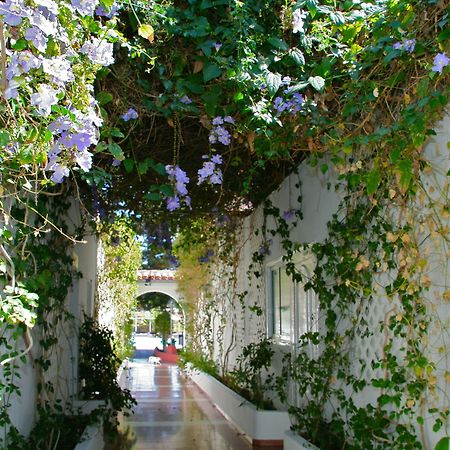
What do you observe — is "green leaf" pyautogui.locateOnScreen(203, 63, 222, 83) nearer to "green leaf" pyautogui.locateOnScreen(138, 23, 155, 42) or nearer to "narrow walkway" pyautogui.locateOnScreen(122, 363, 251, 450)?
"green leaf" pyautogui.locateOnScreen(138, 23, 155, 42)

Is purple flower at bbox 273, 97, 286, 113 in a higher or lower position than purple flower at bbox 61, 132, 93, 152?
higher

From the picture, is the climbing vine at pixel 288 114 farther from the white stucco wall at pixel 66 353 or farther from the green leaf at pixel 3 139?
the white stucco wall at pixel 66 353

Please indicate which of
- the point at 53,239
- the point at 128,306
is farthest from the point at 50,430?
the point at 128,306

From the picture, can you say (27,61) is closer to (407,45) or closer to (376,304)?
(407,45)

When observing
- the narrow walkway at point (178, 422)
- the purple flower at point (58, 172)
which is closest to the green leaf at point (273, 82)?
the purple flower at point (58, 172)

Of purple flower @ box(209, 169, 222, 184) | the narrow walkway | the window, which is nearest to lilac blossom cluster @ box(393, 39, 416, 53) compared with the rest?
purple flower @ box(209, 169, 222, 184)

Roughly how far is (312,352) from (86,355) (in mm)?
3162

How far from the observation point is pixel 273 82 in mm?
A: 3408

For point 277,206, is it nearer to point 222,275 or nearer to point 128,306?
point 222,275

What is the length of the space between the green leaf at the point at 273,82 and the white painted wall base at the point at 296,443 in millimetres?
2611

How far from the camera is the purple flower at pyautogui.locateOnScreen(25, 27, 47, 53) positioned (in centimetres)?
241

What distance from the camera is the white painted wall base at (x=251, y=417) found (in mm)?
6648

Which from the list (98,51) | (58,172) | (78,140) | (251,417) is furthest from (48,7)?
(251,417)

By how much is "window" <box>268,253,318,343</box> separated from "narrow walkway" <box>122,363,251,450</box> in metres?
1.31
